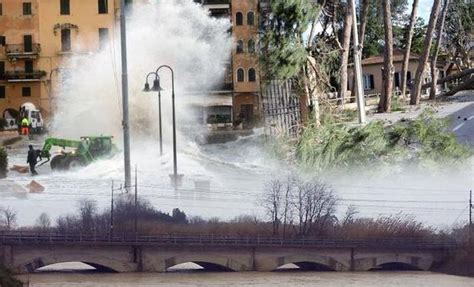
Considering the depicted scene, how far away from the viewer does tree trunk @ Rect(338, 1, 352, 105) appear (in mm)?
6438

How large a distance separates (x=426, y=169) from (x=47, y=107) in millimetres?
2275

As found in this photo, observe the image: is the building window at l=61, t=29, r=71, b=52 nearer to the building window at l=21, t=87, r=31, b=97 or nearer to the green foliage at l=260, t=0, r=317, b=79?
the building window at l=21, t=87, r=31, b=97

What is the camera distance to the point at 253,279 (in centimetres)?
1256

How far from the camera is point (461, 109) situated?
7.00 meters

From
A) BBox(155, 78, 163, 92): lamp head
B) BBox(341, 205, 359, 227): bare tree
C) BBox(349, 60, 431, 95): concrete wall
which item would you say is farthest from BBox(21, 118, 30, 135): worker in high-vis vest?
BBox(341, 205, 359, 227): bare tree

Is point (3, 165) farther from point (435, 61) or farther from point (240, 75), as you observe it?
point (435, 61)

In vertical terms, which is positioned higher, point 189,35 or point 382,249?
point 189,35

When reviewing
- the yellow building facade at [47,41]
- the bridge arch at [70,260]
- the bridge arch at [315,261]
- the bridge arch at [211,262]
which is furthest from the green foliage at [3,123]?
the bridge arch at [315,261]

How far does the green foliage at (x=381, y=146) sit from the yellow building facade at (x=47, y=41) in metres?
1.47

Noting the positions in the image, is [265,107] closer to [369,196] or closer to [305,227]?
[369,196]

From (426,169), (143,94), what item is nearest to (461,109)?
(426,169)

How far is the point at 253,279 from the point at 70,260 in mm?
2076

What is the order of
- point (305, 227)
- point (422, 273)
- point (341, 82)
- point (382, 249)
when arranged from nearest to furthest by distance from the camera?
point (341, 82), point (305, 227), point (382, 249), point (422, 273)

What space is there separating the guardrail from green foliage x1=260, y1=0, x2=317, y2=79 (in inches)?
139
